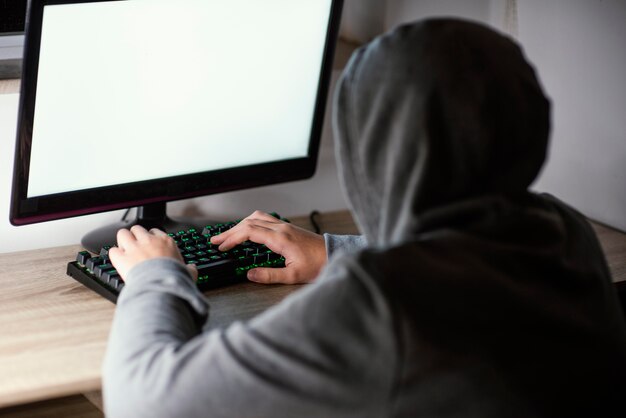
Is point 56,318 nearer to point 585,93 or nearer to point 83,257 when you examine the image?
point 83,257

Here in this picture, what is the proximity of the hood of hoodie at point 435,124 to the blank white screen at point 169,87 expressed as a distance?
51cm

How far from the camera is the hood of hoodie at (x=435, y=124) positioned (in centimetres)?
84

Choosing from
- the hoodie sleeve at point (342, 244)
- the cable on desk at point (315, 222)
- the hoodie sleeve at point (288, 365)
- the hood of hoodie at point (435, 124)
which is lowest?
the cable on desk at point (315, 222)

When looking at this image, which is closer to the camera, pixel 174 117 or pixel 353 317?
pixel 353 317

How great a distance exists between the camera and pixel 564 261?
34.5 inches

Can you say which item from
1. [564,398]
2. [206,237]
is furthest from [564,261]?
[206,237]

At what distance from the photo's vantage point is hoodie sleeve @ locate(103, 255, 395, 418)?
78cm

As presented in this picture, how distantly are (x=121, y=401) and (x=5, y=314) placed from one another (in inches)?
14.0

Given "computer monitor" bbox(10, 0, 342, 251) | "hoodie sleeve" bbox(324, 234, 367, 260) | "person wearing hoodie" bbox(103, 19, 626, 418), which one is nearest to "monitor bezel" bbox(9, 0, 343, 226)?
"computer monitor" bbox(10, 0, 342, 251)

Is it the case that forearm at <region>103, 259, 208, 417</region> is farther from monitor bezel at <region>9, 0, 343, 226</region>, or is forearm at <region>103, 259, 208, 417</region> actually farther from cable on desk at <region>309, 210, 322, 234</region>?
cable on desk at <region>309, 210, 322, 234</region>

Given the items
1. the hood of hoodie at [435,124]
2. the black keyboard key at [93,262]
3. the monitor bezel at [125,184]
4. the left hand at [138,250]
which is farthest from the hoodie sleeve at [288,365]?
the monitor bezel at [125,184]

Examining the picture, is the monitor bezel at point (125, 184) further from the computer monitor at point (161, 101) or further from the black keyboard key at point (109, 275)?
the black keyboard key at point (109, 275)

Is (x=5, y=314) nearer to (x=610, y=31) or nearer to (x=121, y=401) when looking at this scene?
(x=121, y=401)

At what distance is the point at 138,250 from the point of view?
3.82ft
